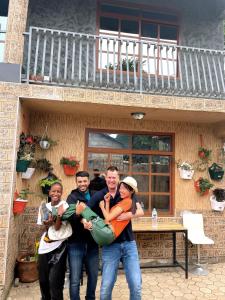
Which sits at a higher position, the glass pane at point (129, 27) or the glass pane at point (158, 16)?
the glass pane at point (158, 16)

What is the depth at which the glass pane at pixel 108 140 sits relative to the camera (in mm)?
5379

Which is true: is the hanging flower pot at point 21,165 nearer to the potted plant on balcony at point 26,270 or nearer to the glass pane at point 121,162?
the potted plant on balcony at point 26,270

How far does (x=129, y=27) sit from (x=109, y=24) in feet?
1.52

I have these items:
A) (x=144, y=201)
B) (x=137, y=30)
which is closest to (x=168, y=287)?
(x=144, y=201)

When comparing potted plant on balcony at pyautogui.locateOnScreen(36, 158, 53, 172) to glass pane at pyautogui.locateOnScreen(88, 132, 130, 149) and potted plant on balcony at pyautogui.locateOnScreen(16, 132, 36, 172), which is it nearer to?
potted plant on balcony at pyautogui.locateOnScreen(16, 132, 36, 172)

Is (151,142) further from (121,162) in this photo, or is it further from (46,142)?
(46,142)

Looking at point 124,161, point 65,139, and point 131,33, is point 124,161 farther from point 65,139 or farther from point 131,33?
point 131,33

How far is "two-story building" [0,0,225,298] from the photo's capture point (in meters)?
4.18

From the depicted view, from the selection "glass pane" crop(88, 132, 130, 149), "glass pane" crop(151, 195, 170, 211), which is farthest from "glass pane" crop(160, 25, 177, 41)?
"glass pane" crop(151, 195, 170, 211)

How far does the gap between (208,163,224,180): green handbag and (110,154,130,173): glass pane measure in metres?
1.75

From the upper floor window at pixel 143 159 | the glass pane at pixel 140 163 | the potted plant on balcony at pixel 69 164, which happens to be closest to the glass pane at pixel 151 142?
the upper floor window at pixel 143 159

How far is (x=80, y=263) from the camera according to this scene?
2.97m

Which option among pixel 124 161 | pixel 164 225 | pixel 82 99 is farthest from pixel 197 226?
pixel 82 99

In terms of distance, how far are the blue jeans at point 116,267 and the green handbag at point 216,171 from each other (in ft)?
10.6
